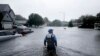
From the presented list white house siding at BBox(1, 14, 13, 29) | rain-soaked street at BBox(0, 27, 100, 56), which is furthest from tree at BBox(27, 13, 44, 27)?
rain-soaked street at BBox(0, 27, 100, 56)

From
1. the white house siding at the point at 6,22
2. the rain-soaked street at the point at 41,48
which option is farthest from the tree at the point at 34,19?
the rain-soaked street at the point at 41,48

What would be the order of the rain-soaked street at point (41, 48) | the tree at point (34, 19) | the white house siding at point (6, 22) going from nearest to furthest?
the rain-soaked street at point (41, 48), the white house siding at point (6, 22), the tree at point (34, 19)

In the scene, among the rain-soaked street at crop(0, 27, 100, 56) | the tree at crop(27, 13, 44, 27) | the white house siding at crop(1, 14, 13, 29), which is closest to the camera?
the rain-soaked street at crop(0, 27, 100, 56)

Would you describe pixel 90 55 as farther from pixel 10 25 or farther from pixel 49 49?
pixel 10 25

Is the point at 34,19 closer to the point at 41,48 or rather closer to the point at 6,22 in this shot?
the point at 6,22

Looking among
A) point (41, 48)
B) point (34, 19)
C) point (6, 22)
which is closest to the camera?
point (41, 48)

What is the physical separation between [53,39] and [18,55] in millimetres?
2793

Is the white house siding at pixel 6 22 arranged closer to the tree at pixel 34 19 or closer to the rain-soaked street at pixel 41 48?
the rain-soaked street at pixel 41 48

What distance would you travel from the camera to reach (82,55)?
13.3 meters

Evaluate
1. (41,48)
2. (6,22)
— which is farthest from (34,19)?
(41,48)

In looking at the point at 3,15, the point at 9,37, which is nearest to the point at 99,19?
the point at 3,15

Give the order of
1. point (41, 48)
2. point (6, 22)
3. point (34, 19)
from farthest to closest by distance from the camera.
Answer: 1. point (34, 19)
2. point (6, 22)
3. point (41, 48)

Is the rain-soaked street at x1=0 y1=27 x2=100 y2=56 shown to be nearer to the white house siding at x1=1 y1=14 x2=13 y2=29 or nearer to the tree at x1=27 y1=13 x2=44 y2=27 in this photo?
the white house siding at x1=1 y1=14 x2=13 y2=29

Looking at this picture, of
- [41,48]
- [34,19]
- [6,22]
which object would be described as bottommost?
[41,48]
